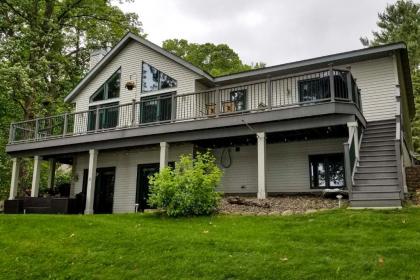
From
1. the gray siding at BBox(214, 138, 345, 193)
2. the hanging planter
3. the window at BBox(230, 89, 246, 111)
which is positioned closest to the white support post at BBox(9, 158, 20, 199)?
the hanging planter

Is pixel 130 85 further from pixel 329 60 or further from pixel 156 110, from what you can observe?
pixel 329 60

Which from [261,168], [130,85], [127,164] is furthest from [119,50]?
[261,168]

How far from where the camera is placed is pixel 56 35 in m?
23.1

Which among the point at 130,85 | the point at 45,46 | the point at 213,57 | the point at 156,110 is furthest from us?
the point at 213,57

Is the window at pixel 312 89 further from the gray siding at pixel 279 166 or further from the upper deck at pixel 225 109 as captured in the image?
the gray siding at pixel 279 166

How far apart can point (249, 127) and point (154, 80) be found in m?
6.25

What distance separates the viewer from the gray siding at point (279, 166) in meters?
14.2

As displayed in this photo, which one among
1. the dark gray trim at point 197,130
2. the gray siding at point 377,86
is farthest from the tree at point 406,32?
the dark gray trim at point 197,130

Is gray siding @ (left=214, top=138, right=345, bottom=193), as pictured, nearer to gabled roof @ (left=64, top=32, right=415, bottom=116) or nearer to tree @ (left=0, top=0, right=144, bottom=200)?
gabled roof @ (left=64, top=32, right=415, bottom=116)

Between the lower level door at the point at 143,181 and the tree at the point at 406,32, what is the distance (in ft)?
69.6

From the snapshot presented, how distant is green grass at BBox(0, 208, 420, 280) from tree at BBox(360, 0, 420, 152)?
24.3m

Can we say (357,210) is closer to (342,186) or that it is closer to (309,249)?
(309,249)

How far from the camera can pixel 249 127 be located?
492 inches

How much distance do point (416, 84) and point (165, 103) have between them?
72.5ft
